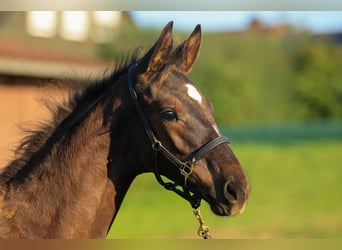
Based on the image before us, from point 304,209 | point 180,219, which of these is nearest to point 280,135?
point 304,209

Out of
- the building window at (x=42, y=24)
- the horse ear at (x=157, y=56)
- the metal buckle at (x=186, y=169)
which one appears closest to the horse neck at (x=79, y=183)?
the horse ear at (x=157, y=56)

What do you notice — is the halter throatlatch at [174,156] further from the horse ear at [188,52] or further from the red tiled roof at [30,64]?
the red tiled roof at [30,64]

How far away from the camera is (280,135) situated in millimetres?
25422

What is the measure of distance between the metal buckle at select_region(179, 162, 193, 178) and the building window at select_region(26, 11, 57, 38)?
31.2 meters

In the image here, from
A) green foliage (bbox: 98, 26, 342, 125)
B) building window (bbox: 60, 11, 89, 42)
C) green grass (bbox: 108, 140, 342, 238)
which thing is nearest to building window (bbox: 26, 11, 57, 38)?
building window (bbox: 60, 11, 89, 42)

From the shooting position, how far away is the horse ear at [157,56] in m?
3.75

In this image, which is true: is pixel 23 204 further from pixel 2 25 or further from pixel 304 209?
pixel 2 25

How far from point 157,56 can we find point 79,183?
34.4 inches

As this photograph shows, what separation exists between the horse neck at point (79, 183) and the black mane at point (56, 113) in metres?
0.11

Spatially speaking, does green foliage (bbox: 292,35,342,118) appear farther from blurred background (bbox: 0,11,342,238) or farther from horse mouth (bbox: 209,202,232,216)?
horse mouth (bbox: 209,202,232,216)

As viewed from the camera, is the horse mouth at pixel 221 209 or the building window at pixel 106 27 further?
the building window at pixel 106 27

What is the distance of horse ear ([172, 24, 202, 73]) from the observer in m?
3.95

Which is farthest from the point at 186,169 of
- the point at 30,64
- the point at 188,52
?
the point at 30,64

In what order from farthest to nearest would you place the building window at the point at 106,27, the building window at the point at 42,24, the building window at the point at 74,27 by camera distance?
1. the building window at the point at 106,27
2. the building window at the point at 74,27
3. the building window at the point at 42,24
